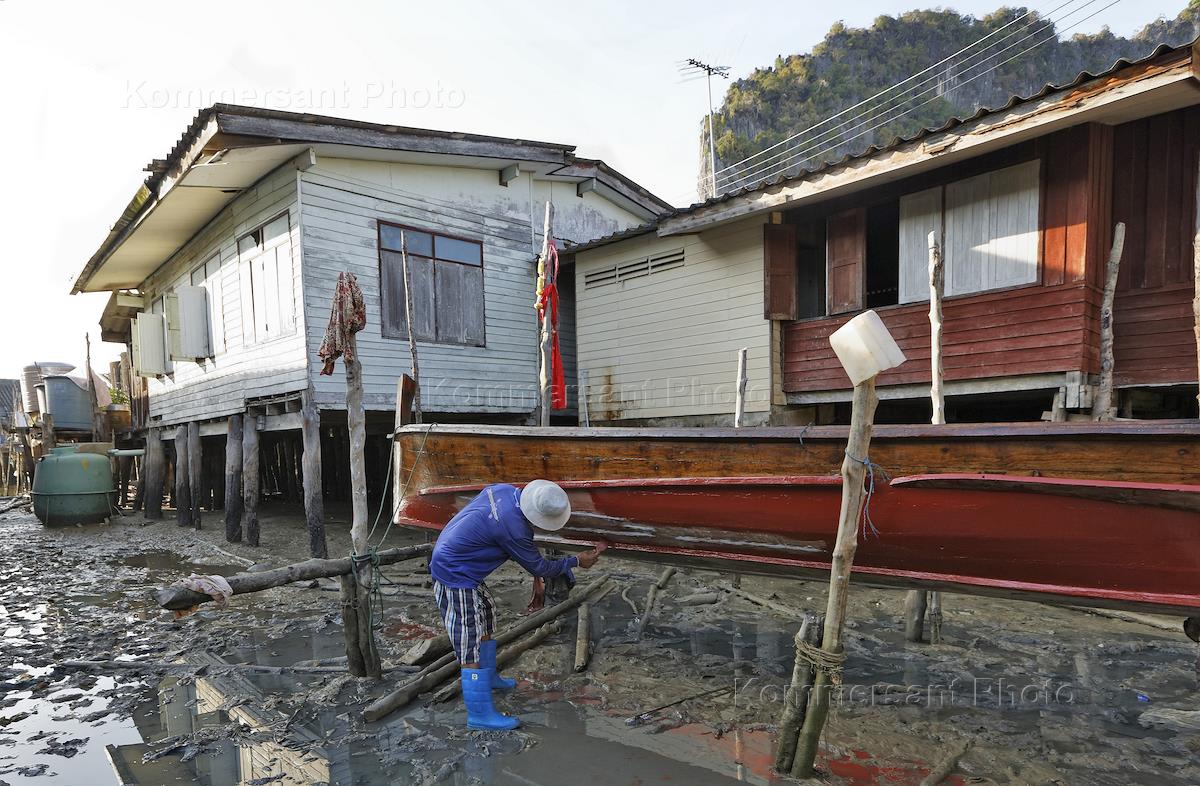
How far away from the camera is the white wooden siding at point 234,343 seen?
388 inches

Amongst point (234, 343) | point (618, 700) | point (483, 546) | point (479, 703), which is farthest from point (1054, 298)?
point (234, 343)

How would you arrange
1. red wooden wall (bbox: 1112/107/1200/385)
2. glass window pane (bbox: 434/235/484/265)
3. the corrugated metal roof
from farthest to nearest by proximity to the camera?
glass window pane (bbox: 434/235/484/265), red wooden wall (bbox: 1112/107/1200/385), the corrugated metal roof

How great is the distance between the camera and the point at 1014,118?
6.77 metres

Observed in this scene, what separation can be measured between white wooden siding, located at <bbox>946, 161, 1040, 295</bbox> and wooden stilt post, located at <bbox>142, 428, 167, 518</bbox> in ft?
53.6

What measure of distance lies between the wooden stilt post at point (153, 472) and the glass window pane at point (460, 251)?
9.38 metres

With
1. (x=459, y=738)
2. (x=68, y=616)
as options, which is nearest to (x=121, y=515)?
(x=68, y=616)

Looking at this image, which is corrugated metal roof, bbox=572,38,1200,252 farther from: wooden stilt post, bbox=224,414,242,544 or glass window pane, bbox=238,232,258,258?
wooden stilt post, bbox=224,414,242,544

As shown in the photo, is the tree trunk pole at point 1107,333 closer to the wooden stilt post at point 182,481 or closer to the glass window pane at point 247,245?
the glass window pane at point 247,245

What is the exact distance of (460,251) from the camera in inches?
447

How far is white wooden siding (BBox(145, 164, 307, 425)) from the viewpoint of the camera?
32.3 feet

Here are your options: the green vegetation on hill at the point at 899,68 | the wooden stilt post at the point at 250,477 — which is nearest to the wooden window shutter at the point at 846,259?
the wooden stilt post at the point at 250,477

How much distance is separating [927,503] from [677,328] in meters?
6.83

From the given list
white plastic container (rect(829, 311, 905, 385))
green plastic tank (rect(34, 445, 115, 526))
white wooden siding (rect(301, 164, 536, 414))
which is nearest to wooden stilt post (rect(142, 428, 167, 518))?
green plastic tank (rect(34, 445, 115, 526))

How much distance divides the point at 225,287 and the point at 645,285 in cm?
723
